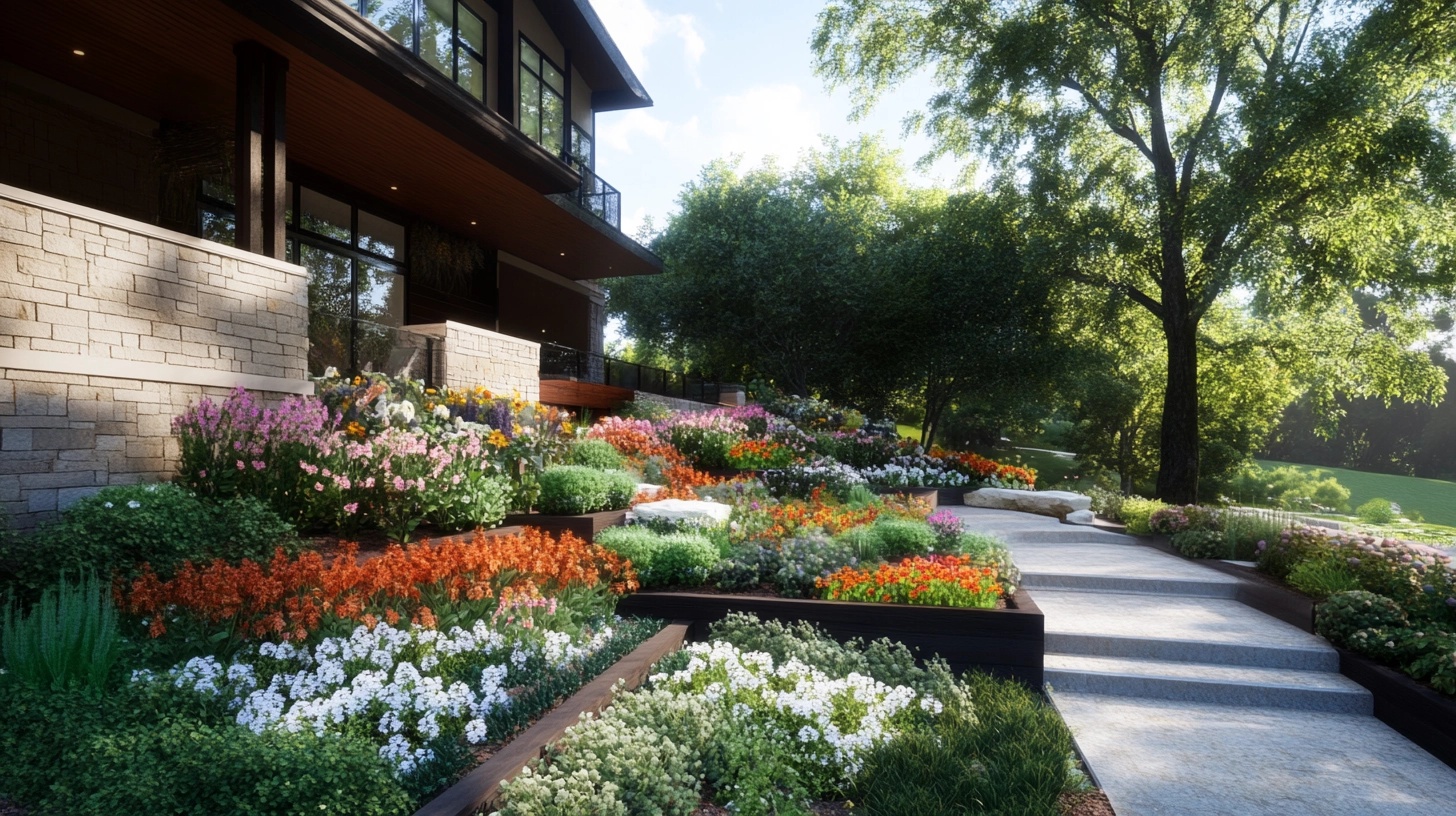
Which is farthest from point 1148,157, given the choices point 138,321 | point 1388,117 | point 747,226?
point 138,321

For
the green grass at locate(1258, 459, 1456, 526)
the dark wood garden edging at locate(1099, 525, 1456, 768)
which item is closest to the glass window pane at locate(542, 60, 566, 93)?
the dark wood garden edging at locate(1099, 525, 1456, 768)

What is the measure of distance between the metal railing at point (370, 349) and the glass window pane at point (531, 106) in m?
7.75

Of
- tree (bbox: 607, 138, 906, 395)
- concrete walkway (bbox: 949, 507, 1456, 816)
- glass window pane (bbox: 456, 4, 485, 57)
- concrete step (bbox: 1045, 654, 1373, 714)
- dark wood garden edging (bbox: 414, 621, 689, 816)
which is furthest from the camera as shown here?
tree (bbox: 607, 138, 906, 395)

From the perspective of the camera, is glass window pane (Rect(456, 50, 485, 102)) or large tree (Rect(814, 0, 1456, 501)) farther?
glass window pane (Rect(456, 50, 485, 102))

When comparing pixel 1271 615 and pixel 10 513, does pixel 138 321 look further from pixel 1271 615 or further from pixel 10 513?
pixel 1271 615

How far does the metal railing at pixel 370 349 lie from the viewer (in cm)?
845

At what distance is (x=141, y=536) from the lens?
15.8ft

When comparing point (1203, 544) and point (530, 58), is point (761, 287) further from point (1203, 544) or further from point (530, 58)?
point (1203, 544)

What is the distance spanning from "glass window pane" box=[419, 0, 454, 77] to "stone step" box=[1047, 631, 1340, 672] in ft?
41.7

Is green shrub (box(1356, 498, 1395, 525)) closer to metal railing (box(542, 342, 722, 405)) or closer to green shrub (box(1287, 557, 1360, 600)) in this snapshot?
green shrub (box(1287, 557, 1360, 600))

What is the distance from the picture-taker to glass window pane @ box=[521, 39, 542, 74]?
15914mm

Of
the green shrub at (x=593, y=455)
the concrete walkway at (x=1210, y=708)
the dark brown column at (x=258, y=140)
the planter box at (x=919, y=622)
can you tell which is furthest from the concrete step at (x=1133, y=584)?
the dark brown column at (x=258, y=140)

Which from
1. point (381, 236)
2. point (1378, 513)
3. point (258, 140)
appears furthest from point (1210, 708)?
point (1378, 513)

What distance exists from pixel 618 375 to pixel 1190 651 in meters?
14.8
